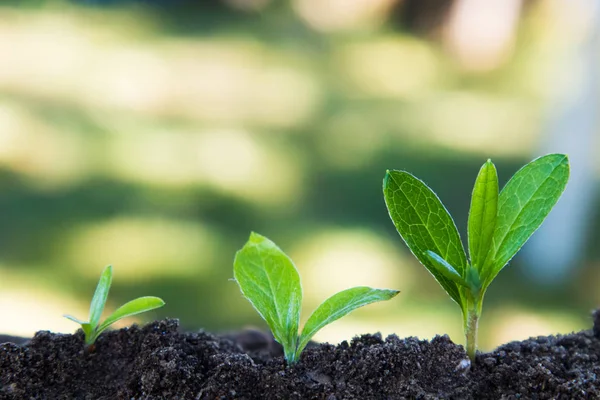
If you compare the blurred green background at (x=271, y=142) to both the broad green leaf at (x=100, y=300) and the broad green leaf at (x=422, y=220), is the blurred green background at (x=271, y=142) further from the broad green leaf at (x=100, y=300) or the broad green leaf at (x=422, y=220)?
the broad green leaf at (x=422, y=220)

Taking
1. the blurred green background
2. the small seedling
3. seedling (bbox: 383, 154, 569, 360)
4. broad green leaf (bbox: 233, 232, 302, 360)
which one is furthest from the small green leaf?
the blurred green background

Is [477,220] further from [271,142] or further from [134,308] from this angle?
[271,142]

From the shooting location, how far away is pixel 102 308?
764mm

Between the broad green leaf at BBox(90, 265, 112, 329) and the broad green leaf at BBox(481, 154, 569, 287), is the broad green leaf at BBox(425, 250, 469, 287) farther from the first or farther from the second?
the broad green leaf at BBox(90, 265, 112, 329)

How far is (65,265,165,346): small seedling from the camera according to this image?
728 mm

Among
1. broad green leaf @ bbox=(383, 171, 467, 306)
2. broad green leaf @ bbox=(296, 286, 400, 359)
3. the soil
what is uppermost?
broad green leaf @ bbox=(383, 171, 467, 306)

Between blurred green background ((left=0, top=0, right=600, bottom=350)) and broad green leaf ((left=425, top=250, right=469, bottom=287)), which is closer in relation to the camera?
broad green leaf ((left=425, top=250, right=469, bottom=287))

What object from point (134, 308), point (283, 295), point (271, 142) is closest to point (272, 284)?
point (283, 295)

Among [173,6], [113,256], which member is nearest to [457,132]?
[113,256]

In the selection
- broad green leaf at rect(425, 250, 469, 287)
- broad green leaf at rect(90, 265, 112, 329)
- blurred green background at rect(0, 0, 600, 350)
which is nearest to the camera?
broad green leaf at rect(425, 250, 469, 287)

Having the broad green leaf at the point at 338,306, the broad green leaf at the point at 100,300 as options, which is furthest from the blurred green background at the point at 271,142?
the broad green leaf at the point at 338,306

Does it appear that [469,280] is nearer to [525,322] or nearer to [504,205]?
[504,205]

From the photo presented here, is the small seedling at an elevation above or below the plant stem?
below

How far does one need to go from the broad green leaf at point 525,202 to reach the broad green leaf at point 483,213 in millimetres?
16
